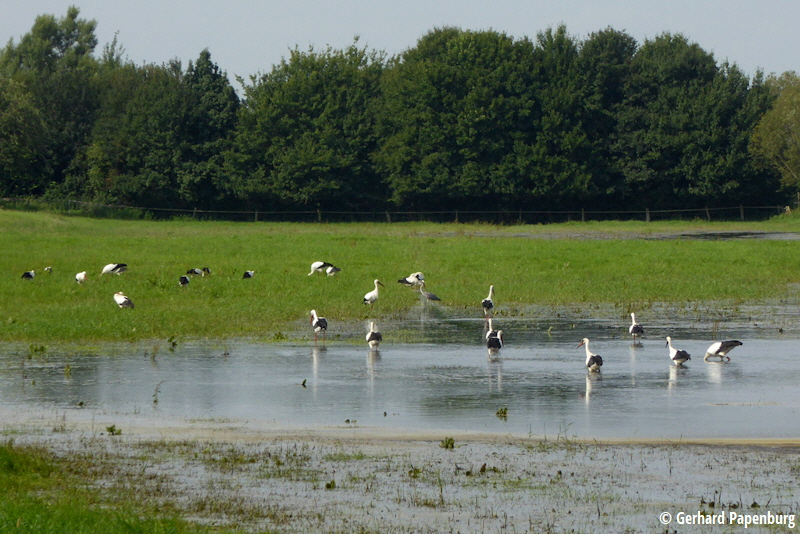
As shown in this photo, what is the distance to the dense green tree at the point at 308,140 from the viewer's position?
75.1 m

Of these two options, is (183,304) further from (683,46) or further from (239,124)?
(683,46)

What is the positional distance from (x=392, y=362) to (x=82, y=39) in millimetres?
110302

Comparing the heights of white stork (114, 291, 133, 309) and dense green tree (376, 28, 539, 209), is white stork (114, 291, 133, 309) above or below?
below

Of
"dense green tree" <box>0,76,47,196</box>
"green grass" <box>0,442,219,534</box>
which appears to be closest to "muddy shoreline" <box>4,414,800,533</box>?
"green grass" <box>0,442,219,534</box>

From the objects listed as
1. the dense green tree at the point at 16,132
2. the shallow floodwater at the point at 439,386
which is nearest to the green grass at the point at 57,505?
the shallow floodwater at the point at 439,386

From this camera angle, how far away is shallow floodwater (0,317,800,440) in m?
12.3

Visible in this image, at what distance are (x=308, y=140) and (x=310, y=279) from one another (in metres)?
47.2

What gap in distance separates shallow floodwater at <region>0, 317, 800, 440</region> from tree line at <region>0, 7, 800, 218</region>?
55827 mm

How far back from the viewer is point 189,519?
8.12 metres

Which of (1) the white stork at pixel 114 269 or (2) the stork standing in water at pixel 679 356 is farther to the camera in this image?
(1) the white stork at pixel 114 269

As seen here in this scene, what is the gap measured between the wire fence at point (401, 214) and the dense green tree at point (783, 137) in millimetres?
3988

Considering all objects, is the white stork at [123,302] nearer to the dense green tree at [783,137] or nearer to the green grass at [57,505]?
the green grass at [57,505]

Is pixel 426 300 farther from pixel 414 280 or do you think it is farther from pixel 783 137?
pixel 783 137

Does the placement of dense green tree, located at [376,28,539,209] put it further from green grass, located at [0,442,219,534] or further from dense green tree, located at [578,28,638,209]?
green grass, located at [0,442,219,534]
